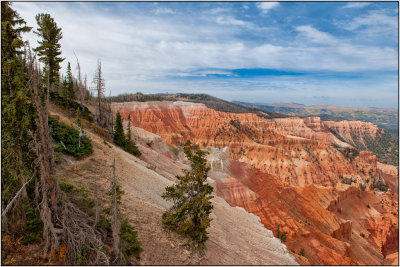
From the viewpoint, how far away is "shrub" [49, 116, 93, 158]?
1577 cm

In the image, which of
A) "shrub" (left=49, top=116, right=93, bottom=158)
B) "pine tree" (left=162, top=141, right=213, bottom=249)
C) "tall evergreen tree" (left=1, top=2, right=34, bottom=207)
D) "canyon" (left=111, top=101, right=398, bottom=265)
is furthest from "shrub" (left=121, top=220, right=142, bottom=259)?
"canyon" (left=111, top=101, right=398, bottom=265)

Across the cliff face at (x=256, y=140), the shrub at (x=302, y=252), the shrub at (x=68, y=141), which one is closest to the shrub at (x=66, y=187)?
the shrub at (x=68, y=141)

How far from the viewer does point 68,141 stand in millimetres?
16578

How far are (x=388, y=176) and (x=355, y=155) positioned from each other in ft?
49.4

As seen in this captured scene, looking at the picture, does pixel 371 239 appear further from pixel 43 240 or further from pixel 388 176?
pixel 388 176

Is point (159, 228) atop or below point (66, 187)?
below

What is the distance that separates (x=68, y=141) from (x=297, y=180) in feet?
237

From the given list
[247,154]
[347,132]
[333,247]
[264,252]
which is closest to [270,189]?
[333,247]

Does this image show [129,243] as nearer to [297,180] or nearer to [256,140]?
[297,180]

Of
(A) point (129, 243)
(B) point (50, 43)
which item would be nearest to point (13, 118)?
→ (A) point (129, 243)

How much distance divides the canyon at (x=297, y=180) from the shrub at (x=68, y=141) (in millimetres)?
20642

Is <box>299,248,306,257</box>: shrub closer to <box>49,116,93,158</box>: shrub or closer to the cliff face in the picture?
<box>49,116,93,158</box>: shrub

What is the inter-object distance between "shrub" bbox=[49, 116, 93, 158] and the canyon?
20.6 m

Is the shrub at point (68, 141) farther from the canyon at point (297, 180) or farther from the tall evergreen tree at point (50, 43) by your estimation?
the canyon at point (297, 180)
